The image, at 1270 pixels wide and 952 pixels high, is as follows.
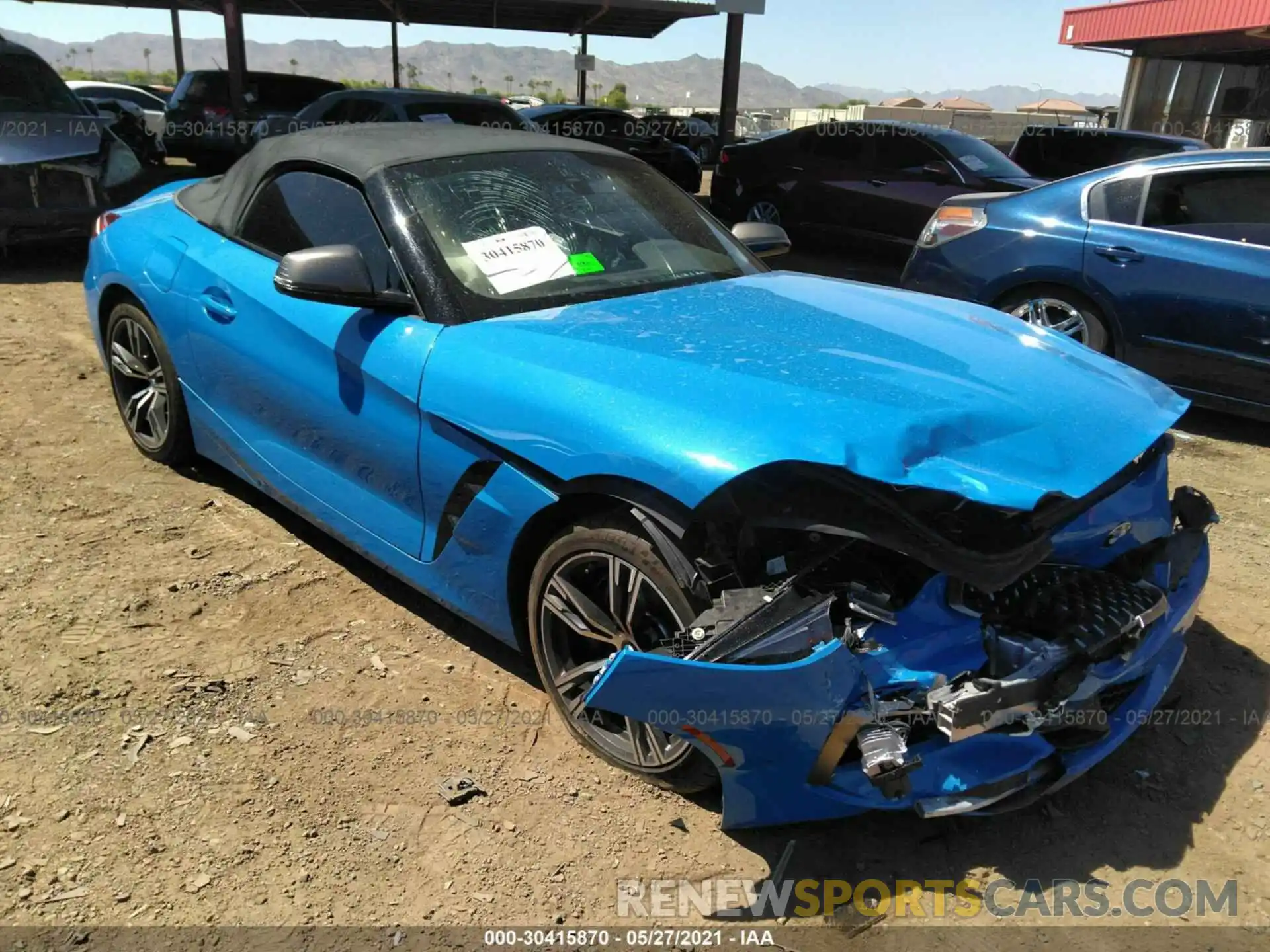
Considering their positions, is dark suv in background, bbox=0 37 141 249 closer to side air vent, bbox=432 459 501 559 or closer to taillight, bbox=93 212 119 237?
taillight, bbox=93 212 119 237

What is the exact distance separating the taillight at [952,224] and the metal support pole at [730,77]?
37.3 ft

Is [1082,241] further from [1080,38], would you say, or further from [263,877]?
[1080,38]

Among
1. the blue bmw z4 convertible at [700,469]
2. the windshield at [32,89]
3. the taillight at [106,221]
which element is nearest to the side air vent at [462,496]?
the blue bmw z4 convertible at [700,469]

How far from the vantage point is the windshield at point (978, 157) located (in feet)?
28.3

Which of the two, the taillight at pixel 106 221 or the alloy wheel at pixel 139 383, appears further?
the taillight at pixel 106 221

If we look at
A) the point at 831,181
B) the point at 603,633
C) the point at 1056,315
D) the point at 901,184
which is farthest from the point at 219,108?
the point at 603,633

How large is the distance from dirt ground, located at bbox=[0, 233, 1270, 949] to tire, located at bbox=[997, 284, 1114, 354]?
6.64 ft

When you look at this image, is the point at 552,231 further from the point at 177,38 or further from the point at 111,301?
the point at 177,38

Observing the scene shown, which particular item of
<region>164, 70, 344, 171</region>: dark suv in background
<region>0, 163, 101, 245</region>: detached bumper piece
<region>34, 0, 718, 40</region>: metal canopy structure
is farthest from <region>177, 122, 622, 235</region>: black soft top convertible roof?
<region>34, 0, 718, 40</region>: metal canopy structure

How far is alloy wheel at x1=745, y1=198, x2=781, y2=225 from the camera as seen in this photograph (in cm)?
1006

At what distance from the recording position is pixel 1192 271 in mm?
4988

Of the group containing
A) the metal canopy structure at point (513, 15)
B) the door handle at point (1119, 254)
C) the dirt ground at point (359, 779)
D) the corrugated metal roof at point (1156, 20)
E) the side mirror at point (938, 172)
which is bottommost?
the dirt ground at point (359, 779)

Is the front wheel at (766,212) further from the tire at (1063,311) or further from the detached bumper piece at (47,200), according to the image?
the detached bumper piece at (47,200)

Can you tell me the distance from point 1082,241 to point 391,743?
4705 millimetres
